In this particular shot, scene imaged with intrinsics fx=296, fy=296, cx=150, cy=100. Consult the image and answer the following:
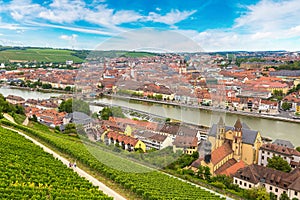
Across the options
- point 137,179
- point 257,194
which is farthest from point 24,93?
point 257,194

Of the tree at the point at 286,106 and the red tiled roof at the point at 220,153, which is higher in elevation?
the tree at the point at 286,106

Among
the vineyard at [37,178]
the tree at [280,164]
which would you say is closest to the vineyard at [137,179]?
the vineyard at [37,178]

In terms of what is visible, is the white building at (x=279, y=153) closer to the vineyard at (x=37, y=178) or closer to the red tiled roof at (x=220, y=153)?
the red tiled roof at (x=220, y=153)

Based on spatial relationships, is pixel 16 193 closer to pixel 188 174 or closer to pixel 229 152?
pixel 188 174

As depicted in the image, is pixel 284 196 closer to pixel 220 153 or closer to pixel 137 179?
pixel 220 153

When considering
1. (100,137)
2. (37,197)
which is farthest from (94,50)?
(37,197)
